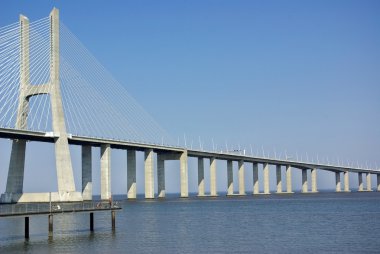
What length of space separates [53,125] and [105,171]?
19426mm

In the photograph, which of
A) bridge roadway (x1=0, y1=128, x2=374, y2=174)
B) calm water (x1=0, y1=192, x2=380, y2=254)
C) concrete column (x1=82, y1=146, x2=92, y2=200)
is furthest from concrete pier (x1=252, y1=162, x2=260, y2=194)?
calm water (x1=0, y1=192, x2=380, y2=254)

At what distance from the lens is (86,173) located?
323ft

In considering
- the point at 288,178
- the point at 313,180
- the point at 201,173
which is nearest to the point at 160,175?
the point at 201,173

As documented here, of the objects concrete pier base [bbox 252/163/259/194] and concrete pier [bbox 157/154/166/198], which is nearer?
concrete pier [bbox 157/154/166/198]

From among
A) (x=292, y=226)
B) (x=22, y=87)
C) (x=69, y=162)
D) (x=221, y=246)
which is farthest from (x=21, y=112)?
(x=221, y=246)

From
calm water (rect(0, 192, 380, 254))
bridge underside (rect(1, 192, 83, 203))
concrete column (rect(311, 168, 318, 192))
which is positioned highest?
concrete column (rect(311, 168, 318, 192))

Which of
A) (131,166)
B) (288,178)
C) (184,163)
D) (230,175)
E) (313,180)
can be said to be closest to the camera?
(131,166)

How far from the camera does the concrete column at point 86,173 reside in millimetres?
98062

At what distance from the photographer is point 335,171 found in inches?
6757

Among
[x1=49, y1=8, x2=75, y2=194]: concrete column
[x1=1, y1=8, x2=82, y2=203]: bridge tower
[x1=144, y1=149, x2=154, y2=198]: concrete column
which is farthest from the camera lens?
[x1=144, y1=149, x2=154, y2=198]: concrete column

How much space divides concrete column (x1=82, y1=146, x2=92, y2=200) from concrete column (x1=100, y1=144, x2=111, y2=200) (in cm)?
179

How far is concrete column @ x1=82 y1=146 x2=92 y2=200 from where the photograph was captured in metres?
98.1

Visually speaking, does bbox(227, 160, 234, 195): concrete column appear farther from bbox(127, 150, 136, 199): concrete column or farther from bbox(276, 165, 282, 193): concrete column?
bbox(127, 150, 136, 199): concrete column

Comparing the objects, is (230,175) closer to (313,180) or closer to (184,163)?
(184,163)
